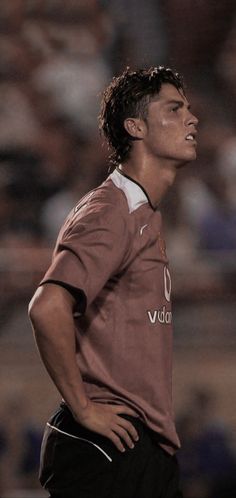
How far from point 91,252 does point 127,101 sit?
0.42 metres

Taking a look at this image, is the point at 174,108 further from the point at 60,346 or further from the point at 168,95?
the point at 60,346

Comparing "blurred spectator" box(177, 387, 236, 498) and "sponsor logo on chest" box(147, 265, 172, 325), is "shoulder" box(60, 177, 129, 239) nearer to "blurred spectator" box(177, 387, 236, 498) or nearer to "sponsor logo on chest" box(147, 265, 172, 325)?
"sponsor logo on chest" box(147, 265, 172, 325)

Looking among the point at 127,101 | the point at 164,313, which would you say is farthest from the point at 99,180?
the point at 164,313

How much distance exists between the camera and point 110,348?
1811 millimetres

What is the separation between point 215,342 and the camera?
3.75m

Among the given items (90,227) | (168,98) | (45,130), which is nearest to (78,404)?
(90,227)

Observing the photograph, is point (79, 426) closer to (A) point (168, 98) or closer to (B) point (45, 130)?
(A) point (168, 98)

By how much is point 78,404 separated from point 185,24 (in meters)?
2.34

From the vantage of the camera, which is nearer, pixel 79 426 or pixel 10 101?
pixel 79 426

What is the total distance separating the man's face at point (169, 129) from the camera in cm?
200

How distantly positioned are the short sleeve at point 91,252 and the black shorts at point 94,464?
0.26 meters

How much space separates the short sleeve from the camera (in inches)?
68.1

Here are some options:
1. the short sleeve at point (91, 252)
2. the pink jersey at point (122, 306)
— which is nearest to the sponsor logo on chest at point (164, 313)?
the pink jersey at point (122, 306)

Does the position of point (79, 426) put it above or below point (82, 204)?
below
